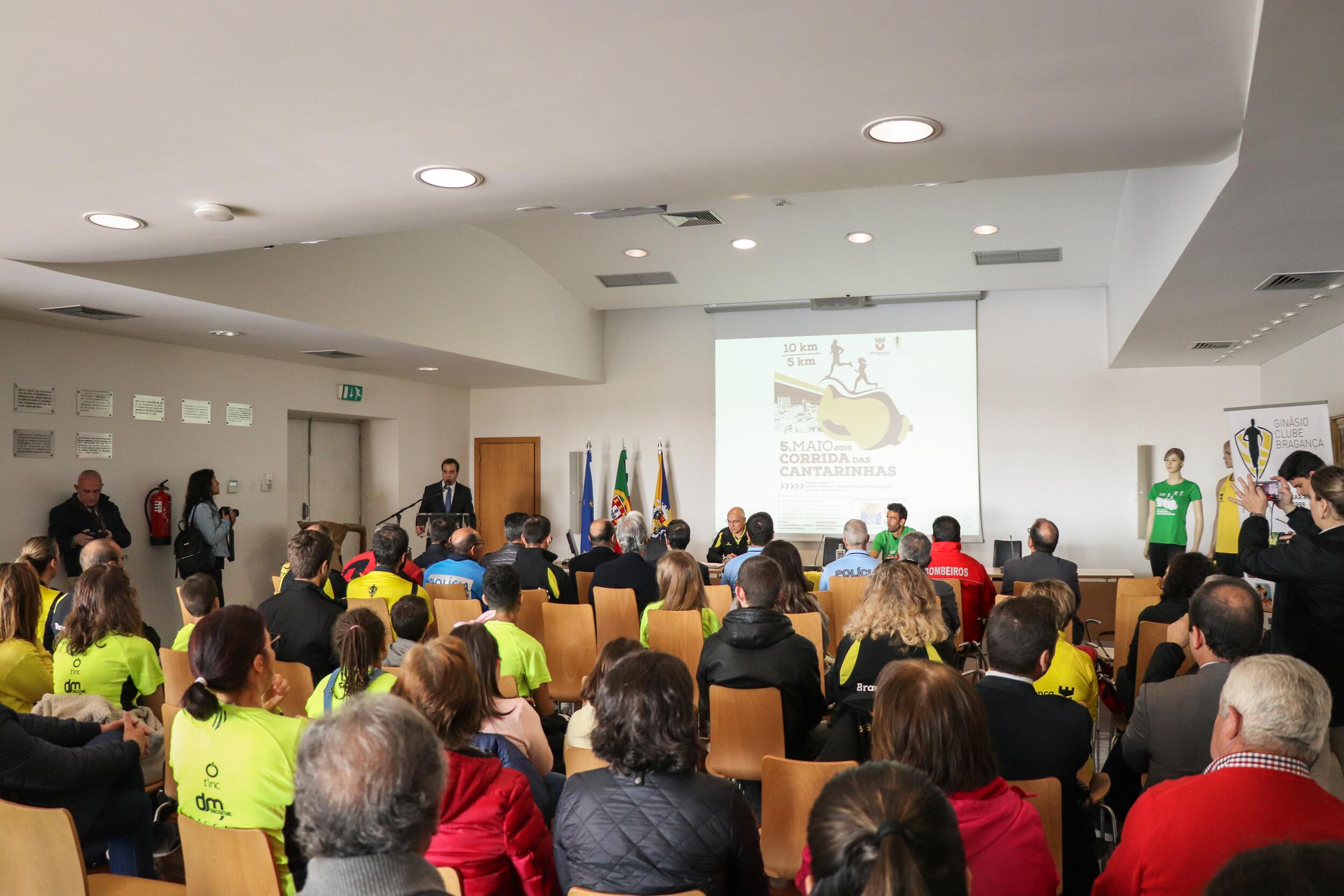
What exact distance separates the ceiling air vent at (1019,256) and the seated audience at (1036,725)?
275 inches

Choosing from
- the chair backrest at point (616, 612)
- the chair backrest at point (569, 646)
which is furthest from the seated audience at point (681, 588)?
the chair backrest at point (616, 612)

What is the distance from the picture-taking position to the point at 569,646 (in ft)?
16.3

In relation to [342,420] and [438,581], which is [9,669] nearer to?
[438,581]

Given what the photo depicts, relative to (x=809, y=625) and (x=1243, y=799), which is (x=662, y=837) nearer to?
(x=1243, y=799)

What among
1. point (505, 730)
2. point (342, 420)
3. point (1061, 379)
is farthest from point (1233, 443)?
point (342, 420)

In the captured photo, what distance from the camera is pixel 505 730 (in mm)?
2742

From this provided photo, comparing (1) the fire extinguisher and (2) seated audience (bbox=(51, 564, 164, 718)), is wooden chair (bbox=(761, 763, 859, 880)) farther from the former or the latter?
(1) the fire extinguisher

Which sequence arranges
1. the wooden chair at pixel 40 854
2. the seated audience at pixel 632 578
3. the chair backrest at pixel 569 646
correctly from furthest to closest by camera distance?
the seated audience at pixel 632 578, the chair backrest at pixel 569 646, the wooden chair at pixel 40 854

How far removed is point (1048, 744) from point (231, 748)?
211 cm

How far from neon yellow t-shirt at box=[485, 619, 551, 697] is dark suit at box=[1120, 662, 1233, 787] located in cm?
221

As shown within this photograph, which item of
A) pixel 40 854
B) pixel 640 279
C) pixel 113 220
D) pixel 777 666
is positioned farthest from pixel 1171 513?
pixel 40 854

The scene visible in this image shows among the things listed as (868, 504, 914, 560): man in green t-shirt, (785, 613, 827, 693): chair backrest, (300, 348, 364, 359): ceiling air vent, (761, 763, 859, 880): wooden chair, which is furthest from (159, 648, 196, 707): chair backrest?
(868, 504, 914, 560): man in green t-shirt

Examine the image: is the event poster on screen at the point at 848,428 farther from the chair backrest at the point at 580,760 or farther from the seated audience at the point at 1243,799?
the seated audience at the point at 1243,799

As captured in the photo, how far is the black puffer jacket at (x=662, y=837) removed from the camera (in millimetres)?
1889
